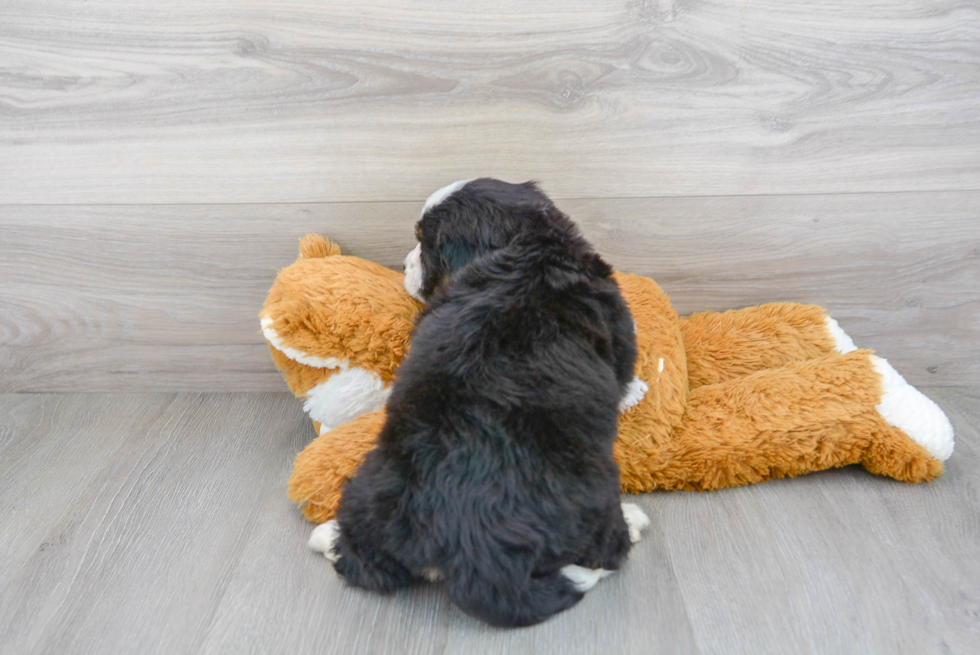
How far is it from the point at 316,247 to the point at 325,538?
521mm

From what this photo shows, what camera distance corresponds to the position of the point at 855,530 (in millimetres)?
944

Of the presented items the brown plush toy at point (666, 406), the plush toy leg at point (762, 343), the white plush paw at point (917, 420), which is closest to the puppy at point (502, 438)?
the brown plush toy at point (666, 406)

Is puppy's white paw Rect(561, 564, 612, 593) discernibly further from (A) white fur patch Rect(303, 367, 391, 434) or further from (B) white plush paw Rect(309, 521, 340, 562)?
(A) white fur patch Rect(303, 367, 391, 434)

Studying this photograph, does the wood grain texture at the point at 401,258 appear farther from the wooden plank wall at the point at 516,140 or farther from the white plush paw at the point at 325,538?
the white plush paw at the point at 325,538

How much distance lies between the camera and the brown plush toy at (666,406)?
101 cm

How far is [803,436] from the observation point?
39.7 inches

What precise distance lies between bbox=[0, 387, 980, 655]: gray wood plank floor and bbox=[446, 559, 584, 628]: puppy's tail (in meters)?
0.03

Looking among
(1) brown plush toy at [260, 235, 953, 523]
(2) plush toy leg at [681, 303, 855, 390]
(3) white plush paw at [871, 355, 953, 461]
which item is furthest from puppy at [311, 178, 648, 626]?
(3) white plush paw at [871, 355, 953, 461]

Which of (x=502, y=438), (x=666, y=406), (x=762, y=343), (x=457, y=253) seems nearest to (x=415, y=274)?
(x=457, y=253)

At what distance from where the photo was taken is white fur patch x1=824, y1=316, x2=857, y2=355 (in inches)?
45.7

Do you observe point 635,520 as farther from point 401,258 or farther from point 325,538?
point 401,258

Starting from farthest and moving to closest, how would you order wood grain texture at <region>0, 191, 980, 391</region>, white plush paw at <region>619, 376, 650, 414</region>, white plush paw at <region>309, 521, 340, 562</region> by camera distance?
1. wood grain texture at <region>0, 191, 980, 391</region>
2. white plush paw at <region>619, 376, 650, 414</region>
3. white plush paw at <region>309, 521, 340, 562</region>

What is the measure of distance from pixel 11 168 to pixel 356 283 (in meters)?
0.72

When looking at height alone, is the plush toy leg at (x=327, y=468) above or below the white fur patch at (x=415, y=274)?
below
